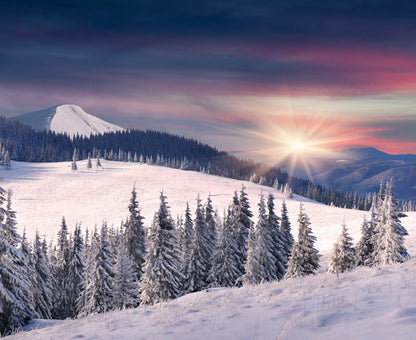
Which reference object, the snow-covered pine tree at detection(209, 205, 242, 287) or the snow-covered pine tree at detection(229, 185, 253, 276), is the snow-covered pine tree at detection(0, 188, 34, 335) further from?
the snow-covered pine tree at detection(229, 185, 253, 276)

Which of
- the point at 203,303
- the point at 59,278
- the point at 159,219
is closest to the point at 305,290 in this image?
the point at 203,303

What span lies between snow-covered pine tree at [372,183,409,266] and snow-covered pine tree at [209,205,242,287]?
1306 centimetres

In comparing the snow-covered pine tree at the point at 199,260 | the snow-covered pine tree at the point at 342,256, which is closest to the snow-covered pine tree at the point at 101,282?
the snow-covered pine tree at the point at 199,260

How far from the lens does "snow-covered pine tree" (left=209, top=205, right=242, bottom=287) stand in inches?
1324

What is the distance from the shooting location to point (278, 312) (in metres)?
8.38

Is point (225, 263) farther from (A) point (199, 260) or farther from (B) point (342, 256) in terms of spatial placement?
(B) point (342, 256)

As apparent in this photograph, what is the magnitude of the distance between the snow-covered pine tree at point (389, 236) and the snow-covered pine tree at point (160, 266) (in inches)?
658

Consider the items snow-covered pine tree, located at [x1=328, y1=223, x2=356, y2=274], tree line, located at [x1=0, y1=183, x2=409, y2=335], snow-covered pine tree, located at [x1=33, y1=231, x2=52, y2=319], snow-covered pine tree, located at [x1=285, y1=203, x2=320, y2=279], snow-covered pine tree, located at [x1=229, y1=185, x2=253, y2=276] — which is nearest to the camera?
snow-covered pine tree, located at [x1=328, y1=223, x2=356, y2=274]

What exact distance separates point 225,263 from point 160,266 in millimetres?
7486

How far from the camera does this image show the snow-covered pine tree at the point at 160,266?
2909 centimetres

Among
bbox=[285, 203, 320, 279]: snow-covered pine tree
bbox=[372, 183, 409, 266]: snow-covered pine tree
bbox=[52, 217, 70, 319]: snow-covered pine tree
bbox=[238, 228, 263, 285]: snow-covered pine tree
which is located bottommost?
bbox=[52, 217, 70, 319]: snow-covered pine tree

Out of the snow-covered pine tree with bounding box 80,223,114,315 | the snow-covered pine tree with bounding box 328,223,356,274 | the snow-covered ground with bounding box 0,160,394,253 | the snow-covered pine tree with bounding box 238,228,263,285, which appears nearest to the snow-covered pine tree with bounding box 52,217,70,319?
the snow-covered pine tree with bounding box 80,223,114,315

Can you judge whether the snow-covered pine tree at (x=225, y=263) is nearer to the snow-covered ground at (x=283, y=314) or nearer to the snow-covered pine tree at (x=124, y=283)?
the snow-covered pine tree at (x=124, y=283)

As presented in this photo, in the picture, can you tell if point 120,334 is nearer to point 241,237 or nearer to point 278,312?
point 278,312
